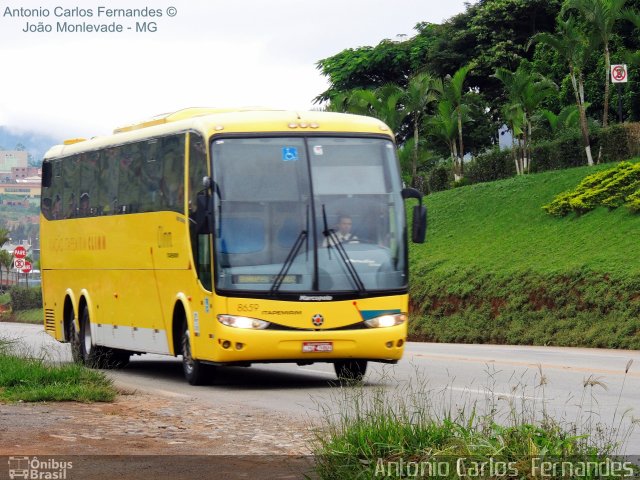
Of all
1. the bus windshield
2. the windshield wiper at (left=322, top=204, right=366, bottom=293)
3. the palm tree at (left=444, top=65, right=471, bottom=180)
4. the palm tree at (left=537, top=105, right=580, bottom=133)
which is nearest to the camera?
the bus windshield

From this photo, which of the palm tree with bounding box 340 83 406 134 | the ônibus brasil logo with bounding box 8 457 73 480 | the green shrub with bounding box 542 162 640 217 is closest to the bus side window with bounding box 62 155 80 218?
the ônibus brasil logo with bounding box 8 457 73 480

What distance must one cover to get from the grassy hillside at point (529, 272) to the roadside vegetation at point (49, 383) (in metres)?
14.4

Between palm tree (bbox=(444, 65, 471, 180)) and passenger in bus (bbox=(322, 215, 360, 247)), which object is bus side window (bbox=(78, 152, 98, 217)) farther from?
palm tree (bbox=(444, 65, 471, 180))

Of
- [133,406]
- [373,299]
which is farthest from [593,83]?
[133,406]

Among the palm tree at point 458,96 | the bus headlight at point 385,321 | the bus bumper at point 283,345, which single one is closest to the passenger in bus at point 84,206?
the bus bumper at point 283,345

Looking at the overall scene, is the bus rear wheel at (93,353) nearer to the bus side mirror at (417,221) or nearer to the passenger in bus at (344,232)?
the passenger in bus at (344,232)

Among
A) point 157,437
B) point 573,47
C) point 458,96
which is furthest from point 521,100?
point 157,437

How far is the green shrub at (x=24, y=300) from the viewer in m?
77.4

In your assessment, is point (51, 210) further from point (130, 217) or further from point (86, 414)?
point (86, 414)

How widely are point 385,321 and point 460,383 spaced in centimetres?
127

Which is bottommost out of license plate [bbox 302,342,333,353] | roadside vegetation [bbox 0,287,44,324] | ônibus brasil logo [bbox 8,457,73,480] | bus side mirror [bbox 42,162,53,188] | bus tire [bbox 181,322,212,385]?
roadside vegetation [bbox 0,287,44,324]

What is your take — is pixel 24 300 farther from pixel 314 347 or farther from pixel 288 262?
pixel 314 347

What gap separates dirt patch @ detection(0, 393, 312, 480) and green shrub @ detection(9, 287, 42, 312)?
210ft

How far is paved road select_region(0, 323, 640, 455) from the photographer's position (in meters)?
13.6
